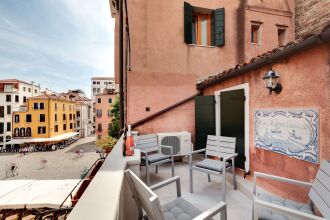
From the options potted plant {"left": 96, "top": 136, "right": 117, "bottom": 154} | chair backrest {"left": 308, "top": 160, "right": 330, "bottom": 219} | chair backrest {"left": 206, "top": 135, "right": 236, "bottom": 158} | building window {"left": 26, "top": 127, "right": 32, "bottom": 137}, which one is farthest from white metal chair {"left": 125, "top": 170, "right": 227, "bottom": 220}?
building window {"left": 26, "top": 127, "right": 32, "bottom": 137}

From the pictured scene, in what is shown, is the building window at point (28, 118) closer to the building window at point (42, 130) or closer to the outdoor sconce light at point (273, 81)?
the building window at point (42, 130)

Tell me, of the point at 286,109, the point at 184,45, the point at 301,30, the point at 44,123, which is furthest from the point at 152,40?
the point at 44,123

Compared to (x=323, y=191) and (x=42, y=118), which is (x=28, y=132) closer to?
(x=42, y=118)

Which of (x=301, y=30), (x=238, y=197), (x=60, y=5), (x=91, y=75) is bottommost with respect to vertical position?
(x=238, y=197)

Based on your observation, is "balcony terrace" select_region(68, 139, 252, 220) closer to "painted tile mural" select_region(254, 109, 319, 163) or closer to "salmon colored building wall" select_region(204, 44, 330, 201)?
"salmon colored building wall" select_region(204, 44, 330, 201)

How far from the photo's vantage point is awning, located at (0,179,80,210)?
5.49 m

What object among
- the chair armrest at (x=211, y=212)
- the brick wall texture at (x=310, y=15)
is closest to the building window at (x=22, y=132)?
the chair armrest at (x=211, y=212)

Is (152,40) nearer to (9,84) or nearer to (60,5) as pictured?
(60,5)

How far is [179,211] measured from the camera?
2.11 meters

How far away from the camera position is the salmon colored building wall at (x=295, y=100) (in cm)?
237

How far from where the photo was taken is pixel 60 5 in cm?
761

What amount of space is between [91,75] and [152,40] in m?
59.3

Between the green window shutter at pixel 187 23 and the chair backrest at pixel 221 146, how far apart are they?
14.6 feet

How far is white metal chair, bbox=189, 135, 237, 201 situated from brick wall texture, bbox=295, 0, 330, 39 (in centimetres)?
529
